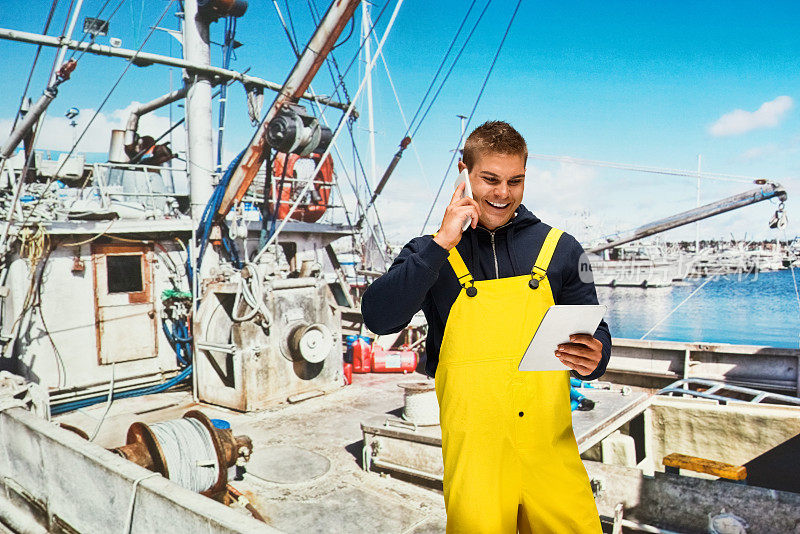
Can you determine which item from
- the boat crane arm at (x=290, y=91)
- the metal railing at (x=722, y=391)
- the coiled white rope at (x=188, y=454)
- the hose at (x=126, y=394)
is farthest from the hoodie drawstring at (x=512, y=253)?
the hose at (x=126, y=394)

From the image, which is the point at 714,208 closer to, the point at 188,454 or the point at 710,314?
the point at 188,454

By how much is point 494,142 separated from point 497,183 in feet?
0.42

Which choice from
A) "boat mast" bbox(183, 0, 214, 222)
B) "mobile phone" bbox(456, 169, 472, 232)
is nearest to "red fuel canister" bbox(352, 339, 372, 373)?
"boat mast" bbox(183, 0, 214, 222)

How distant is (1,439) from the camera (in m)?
5.39

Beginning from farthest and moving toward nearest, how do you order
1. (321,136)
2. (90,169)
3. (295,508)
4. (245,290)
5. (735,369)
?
1. (90,169)
2. (321,136)
3. (735,369)
4. (245,290)
5. (295,508)

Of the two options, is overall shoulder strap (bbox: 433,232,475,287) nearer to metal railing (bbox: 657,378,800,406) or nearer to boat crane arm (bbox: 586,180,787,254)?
metal railing (bbox: 657,378,800,406)

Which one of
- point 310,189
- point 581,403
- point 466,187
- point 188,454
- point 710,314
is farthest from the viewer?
point 710,314

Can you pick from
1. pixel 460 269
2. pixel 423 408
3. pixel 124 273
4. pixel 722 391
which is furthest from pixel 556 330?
pixel 124 273

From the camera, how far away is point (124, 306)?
32.6 ft

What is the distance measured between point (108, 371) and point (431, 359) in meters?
9.80

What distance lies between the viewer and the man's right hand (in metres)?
1.48

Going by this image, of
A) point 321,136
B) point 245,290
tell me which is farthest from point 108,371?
point 321,136

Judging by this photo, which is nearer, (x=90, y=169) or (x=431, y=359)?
(x=431, y=359)

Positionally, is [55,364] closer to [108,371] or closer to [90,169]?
[108,371]
